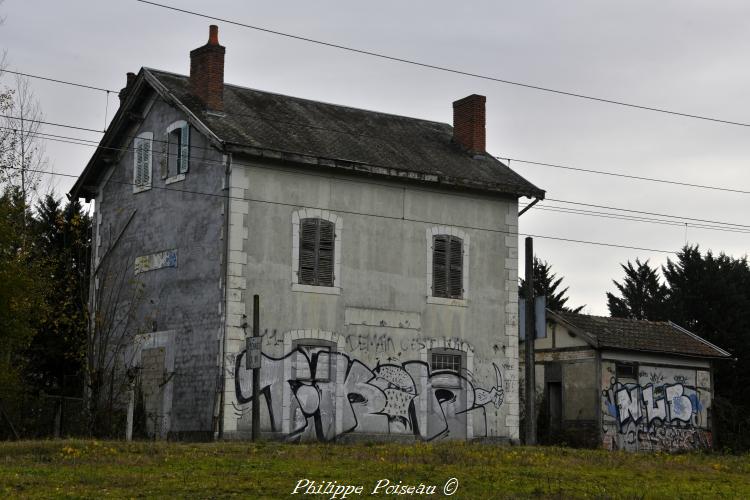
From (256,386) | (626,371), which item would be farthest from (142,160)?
(626,371)

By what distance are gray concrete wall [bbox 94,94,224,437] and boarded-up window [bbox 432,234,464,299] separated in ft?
19.2

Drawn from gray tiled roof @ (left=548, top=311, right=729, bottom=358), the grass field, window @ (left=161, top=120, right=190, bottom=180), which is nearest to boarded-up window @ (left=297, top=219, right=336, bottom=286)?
window @ (left=161, top=120, right=190, bottom=180)

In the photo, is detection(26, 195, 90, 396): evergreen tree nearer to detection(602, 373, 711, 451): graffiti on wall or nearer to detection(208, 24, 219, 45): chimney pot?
detection(208, 24, 219, 45): chimney pot

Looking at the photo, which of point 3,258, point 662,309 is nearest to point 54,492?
point 3,258

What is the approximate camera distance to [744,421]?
36.5m

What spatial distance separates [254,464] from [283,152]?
10.5 meters

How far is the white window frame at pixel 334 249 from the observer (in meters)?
27.0

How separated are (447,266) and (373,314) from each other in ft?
8.59

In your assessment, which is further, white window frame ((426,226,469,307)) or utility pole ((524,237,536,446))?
white window frame ((426,226,469,307))

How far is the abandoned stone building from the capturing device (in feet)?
86.9

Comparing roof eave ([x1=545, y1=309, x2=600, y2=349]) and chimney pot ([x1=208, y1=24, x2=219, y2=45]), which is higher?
chimney pot ([x1=208, y1=24, x2=219, y2=45])

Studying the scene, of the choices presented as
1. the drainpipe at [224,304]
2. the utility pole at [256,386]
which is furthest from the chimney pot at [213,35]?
the utility pole at [256,386]

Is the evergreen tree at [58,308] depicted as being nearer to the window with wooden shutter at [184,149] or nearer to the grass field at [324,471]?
the window with wooden shutter at [184,149]

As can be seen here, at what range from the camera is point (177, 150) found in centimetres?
2864
